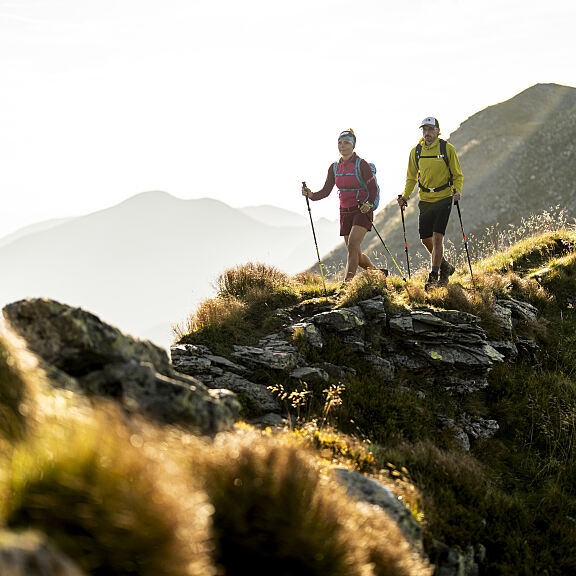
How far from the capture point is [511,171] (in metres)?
49.0

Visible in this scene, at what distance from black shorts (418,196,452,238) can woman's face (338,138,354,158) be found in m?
2.21

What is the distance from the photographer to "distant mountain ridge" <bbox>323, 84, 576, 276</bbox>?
145 ft

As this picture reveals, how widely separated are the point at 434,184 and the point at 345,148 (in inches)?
88.8

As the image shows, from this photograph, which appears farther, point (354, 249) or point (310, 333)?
point (354, 249)

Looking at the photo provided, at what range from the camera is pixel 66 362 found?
11.4ft

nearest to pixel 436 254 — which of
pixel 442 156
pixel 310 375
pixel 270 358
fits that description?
pixel 442 156

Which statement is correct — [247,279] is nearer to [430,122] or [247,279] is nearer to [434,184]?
[434,184]

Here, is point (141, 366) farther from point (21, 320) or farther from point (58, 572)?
point (58, 572)

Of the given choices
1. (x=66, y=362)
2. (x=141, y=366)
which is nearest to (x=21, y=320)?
(x=66, y=362)

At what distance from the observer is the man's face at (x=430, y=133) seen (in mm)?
9930

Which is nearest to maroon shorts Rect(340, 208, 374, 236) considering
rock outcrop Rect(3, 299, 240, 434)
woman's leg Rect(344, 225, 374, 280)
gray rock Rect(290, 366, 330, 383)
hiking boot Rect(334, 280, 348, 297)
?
woman's leg Rect(344, 225, 374, 280)

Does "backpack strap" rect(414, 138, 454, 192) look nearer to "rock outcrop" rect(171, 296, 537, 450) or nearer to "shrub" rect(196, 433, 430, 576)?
"rock outcrop" rect(171, 296, 537, 450)

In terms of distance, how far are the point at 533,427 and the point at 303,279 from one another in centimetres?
584

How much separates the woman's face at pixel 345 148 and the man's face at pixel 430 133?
5.55ft
